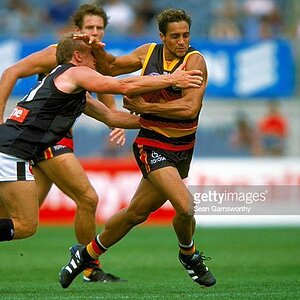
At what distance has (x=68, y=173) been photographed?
1049 cm

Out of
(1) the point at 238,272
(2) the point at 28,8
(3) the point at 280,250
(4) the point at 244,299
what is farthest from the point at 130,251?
(2) the point at 28,8

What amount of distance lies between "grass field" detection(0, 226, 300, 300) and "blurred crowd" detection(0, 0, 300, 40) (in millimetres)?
5240

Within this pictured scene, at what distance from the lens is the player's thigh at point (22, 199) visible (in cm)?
908

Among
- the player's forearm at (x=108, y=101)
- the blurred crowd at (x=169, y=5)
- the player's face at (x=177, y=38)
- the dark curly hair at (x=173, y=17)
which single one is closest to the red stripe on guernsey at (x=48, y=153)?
the player's forearm at (x=108, y=101)

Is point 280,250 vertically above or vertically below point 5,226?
below

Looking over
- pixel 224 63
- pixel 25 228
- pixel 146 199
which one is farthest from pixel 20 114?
pixel 224 63

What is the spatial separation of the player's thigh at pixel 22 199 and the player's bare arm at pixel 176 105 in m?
1.20

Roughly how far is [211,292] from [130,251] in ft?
16.9

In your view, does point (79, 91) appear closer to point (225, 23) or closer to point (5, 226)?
point (5, 226)

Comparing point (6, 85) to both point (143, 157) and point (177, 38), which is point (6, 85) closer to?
point (143, 157)

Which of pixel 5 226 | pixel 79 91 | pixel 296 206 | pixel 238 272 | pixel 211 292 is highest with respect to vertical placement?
pixel 79 91

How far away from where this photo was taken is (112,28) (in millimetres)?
21875

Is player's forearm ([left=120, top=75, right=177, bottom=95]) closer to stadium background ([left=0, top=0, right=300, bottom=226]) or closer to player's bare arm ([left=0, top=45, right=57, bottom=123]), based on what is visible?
player's bare arm ([left=0, top=45, right=57, bottom=123])

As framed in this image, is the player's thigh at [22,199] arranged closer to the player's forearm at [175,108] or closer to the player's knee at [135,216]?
the player's knee at [135,216]
